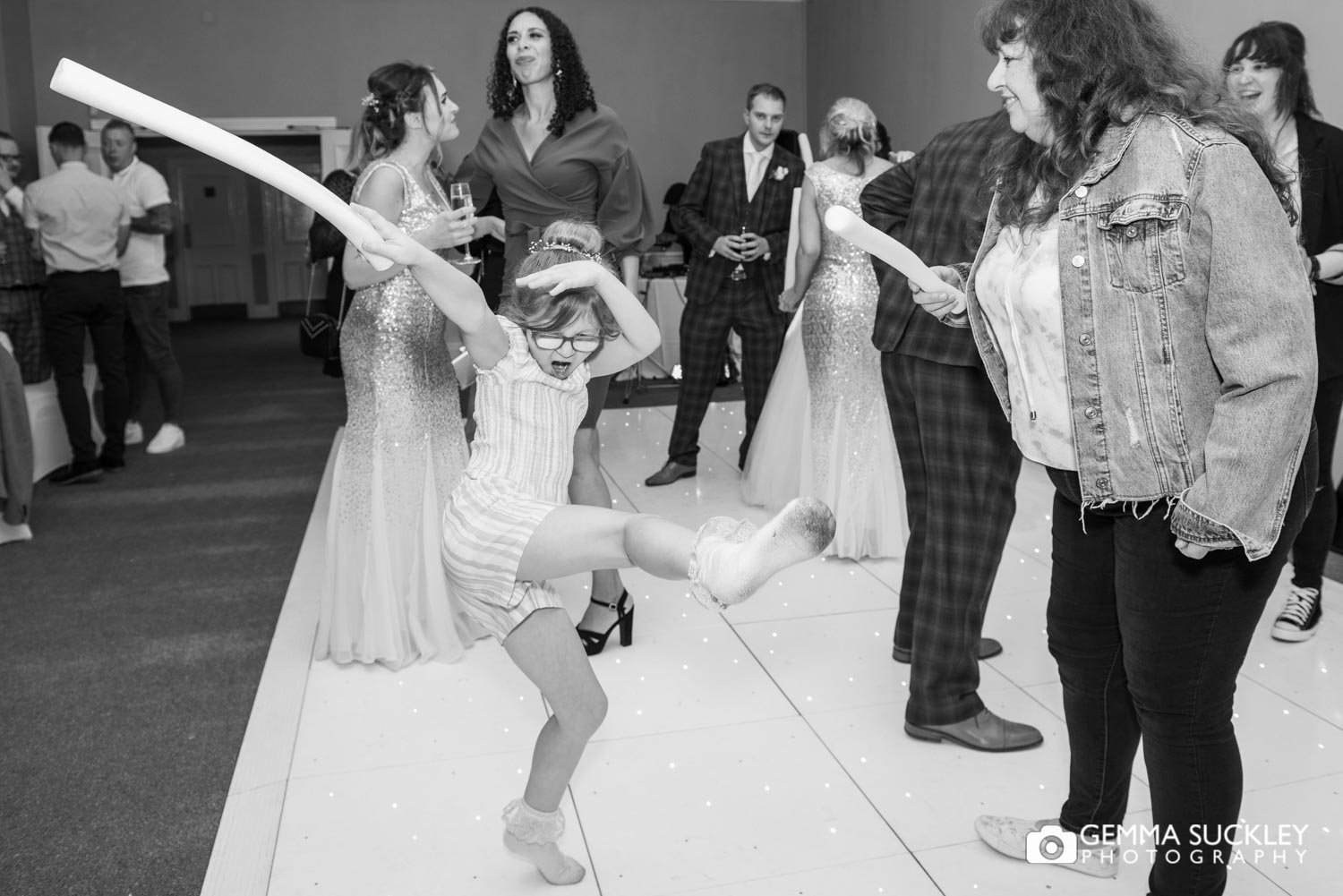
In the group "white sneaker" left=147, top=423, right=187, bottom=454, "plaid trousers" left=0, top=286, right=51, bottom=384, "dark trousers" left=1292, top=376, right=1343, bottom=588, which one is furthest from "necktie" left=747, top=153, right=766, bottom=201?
"white sneaker" left=147, top=423, right=187, bottom=454

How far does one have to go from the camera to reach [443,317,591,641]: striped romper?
166 cm

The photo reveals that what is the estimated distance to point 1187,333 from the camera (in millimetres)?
1338

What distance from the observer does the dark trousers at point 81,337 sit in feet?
16.0

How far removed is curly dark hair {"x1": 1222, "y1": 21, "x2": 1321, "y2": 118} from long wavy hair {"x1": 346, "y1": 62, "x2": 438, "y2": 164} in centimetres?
194

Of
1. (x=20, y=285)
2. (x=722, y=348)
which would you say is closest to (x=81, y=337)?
(x=20, y=285)

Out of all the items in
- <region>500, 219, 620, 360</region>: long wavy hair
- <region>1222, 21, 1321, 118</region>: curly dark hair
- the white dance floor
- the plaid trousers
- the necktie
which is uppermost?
<region>1222, 21, 1321, 118</region>: curly dark hair

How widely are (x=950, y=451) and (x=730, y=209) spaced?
2.50 m

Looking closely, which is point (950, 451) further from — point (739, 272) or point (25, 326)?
point (25, 326)

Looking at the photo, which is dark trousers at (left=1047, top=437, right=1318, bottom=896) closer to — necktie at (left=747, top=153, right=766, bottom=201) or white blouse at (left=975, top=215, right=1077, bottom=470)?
white blouse at (left=975, top=215, right=1077, bottom=470)

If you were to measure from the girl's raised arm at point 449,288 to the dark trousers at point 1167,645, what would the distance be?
85 cm

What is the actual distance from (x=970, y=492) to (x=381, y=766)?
1329 mm

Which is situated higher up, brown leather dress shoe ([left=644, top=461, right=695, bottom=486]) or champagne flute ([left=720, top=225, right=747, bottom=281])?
champagne flute ([left=720, top=225, right=747, bottom=281])

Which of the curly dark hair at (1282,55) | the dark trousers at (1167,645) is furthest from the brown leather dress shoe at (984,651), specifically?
the curly dark hair at (1282,55)

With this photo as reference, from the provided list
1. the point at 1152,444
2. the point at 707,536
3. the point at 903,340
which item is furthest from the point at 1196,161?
the point at 903,340
